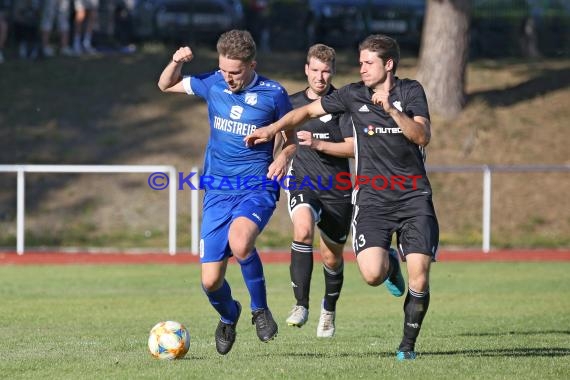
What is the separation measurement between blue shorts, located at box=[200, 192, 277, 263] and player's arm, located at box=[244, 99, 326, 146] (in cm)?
42

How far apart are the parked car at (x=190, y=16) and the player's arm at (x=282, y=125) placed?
1791 cm

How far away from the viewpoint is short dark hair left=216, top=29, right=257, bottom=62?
→ 7953mm

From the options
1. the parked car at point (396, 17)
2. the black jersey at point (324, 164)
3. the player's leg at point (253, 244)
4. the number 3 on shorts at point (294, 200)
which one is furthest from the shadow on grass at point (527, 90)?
the player's leg at point (253, 244)

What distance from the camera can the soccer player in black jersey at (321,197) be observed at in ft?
31.9

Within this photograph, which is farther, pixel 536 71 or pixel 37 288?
pixel 536 71

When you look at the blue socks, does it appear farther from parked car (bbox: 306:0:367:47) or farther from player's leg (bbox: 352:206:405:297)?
parked car (bbox: 306:0:367:47)

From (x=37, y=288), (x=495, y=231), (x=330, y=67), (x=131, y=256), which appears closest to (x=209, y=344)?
(x=330, y=67)

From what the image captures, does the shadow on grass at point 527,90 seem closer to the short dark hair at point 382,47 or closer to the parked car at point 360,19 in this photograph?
the parked car at point 360,19

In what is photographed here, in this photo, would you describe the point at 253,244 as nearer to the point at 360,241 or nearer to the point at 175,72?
the point at 360,241

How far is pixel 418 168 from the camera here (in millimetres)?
8133

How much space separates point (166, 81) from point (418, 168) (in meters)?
2.02

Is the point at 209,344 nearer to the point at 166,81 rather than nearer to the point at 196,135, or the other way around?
the point at 166,81

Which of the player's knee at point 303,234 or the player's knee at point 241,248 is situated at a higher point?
the player's knee at point 241,248

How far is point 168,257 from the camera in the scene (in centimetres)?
1747
